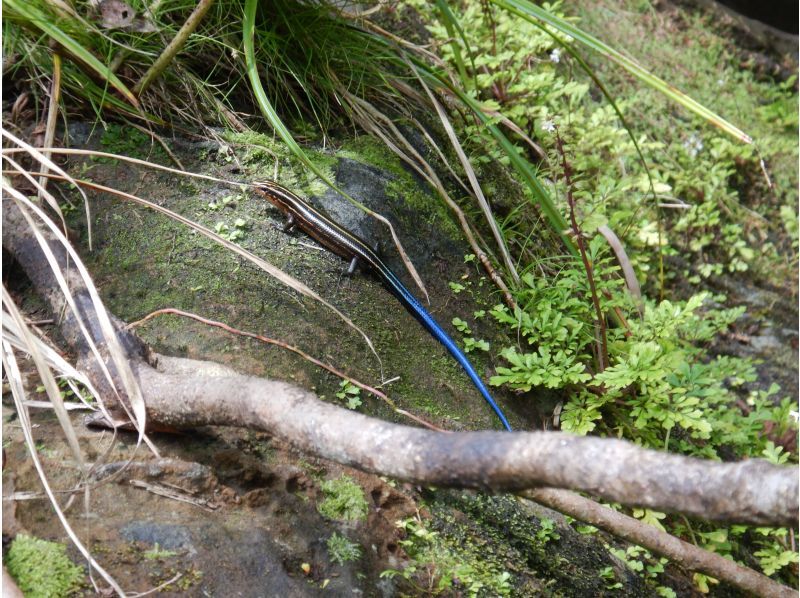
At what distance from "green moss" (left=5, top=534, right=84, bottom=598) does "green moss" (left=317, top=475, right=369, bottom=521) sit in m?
0.74

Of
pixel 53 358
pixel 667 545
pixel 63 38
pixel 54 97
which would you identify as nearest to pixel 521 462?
pixel 53 358

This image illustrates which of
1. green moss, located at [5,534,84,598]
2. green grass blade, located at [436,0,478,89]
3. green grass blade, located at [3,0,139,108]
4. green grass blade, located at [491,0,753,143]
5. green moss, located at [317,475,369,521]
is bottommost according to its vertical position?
green moss, located at [5,534,84,598]

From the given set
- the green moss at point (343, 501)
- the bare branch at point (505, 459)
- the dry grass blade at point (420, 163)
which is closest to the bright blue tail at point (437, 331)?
the dry grass blade at point (420, 163)

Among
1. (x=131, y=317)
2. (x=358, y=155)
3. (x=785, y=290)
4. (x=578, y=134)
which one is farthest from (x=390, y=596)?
(x=785, y=290)

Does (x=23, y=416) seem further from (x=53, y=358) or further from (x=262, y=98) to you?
(x=262, y=98)

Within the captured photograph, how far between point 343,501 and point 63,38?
1968mm

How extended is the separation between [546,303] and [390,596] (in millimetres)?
1686

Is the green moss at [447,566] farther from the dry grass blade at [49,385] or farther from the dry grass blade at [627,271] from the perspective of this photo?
the dry grass blade at [627,271]

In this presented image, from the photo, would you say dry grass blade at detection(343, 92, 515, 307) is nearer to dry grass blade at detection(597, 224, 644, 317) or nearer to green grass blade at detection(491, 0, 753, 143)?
dry grass blade at detection(597, 224, 644, 317)

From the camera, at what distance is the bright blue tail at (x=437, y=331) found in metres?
2.99

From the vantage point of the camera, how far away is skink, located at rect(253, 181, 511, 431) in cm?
299

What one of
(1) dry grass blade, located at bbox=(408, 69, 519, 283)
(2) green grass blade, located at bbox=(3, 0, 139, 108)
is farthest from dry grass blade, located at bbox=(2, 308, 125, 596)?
(1) dry grass blade, located at bbox=(408, 69, 519, 283)

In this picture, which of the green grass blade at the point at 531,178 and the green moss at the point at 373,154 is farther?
the green moss at the point at 373,154

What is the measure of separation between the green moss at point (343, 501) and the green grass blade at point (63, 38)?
174 centimetres
